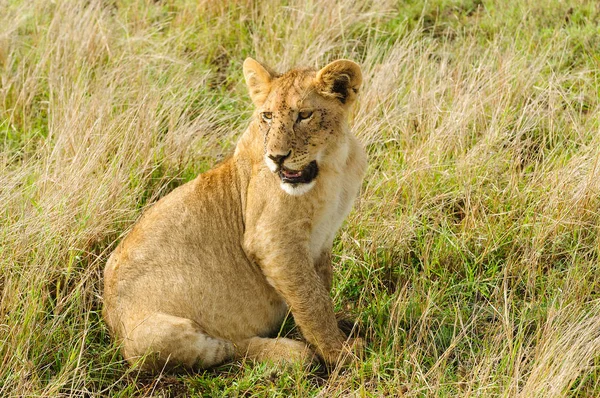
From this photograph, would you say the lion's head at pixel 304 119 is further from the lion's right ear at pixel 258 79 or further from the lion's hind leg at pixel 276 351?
the lion's hind leg at pixel 276 351

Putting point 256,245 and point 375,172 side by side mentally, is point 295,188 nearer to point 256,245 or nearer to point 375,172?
point 256,245

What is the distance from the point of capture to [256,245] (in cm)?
428

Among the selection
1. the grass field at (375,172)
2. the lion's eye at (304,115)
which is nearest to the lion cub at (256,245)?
the lion's eye at (304,115)

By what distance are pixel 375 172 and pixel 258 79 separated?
1.46 metres

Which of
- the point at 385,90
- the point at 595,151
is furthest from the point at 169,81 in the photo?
the point at 595,151

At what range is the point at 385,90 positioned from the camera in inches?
238

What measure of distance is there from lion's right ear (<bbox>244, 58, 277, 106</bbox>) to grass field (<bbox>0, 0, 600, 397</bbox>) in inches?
43.9

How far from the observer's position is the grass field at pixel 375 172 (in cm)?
415

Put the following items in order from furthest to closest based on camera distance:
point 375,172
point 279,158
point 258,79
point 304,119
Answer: point 375,172 < point 258,79 < point 304,119 < point 279,158

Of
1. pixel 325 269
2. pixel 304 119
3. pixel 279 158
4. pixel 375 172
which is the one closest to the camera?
pixel 279 158

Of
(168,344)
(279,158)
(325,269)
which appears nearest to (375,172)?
(325,269)

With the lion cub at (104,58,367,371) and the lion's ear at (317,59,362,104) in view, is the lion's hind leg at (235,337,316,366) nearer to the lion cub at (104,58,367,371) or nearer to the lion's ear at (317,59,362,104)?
the lion cub at (104,58,367,371)

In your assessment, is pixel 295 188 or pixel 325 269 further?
pixel 325 269

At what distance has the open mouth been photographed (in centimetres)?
412
